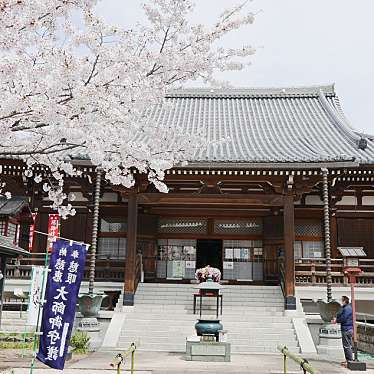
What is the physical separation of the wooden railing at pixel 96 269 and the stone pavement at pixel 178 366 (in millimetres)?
4726

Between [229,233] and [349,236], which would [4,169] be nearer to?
[229,233]

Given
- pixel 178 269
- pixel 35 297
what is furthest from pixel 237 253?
pixel 35 297

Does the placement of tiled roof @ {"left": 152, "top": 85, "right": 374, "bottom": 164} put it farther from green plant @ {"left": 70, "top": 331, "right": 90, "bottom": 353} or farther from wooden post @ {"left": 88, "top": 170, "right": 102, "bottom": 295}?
green plant @ {"left": 70, "top": 331, "right": 90, "bottom": 353}

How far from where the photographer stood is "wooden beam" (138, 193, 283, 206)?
14453 millimetres

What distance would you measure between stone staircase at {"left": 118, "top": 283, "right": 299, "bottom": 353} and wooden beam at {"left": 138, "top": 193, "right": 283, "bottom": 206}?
107 inches

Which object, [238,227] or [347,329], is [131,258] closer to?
[238,227]

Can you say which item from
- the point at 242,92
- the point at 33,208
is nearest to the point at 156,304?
the point at 33,208

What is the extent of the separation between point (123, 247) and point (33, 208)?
3.39m

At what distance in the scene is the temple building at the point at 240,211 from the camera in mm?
13750

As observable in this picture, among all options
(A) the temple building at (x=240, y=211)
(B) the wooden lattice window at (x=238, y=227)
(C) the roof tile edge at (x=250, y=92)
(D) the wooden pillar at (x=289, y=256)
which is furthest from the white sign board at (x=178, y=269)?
(C) the roof tile edge at (x=250, y=92)

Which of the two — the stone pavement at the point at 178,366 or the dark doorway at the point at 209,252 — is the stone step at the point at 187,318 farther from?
the dark doorway at the point at 209,252

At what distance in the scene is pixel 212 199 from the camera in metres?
14.6

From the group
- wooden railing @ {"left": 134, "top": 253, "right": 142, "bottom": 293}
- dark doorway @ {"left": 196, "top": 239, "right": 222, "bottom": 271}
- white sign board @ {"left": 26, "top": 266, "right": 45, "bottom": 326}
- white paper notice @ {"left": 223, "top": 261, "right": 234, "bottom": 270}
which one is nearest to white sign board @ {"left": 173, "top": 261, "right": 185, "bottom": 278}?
dark doorway @ {"left": 196, "top": 239, "right": 222, "bottom": 271}

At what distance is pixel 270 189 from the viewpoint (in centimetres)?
1491
